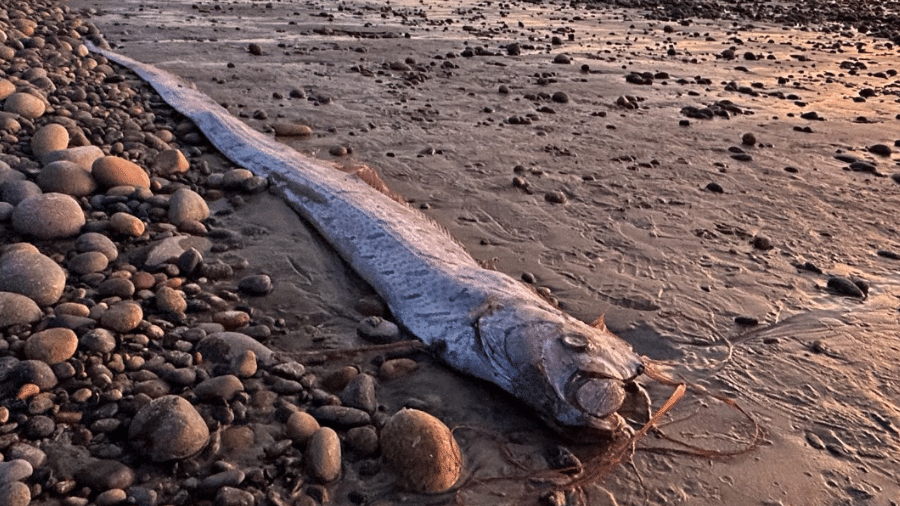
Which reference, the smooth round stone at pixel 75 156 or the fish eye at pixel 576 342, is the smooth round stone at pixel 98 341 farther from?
the smooth round stone at pixel 75 156

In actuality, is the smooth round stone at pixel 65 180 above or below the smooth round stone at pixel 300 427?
above

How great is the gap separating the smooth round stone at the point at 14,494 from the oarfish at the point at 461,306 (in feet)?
6.33

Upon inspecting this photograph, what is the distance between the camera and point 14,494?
8.14 feet

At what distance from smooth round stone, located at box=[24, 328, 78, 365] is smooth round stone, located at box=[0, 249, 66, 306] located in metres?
0.43

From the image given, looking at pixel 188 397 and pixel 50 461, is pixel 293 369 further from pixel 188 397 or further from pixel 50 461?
pixel 50 461

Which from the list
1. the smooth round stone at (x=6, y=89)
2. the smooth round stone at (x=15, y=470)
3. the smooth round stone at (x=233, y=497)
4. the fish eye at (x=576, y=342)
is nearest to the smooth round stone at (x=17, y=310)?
the smooth round stone at (x=15, y=470)

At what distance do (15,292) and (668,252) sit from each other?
13.5 feet

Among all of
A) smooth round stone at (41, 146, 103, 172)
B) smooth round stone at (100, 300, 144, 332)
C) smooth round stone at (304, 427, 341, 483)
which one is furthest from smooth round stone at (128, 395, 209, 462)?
smooth round stone at (41, 146, 103, 172)

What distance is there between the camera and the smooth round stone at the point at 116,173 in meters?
5.15

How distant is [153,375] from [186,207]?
2010 millimetres

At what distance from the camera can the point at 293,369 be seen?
3449 mm

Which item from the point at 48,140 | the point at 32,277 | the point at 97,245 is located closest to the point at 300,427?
the point at 32,277

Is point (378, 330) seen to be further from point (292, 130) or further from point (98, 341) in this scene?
point (292, 130)

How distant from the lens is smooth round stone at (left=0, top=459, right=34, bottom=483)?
8.33 feet
